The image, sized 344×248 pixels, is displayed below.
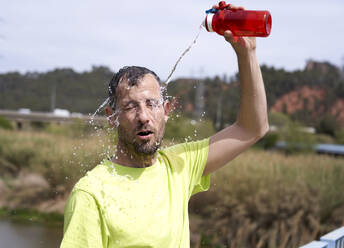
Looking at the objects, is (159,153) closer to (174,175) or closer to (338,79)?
(174,175)

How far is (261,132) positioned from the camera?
169cm

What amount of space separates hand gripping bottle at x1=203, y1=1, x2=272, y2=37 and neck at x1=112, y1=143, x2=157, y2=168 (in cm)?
50

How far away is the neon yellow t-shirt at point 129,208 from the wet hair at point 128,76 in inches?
9.2

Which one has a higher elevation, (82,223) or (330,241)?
(82,223)

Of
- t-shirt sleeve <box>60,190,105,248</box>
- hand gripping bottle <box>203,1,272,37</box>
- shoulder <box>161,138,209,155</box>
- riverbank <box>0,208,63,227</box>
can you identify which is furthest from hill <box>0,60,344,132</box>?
t-shirt sleeve <box>60,190,105,248</box>

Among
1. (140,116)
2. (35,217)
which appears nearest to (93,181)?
(140,116)

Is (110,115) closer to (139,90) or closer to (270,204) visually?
(139,90)

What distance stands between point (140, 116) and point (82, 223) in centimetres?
39

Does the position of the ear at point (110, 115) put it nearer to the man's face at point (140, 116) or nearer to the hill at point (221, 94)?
the man's face at point (140, 116)

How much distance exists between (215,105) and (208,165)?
23.5 metres

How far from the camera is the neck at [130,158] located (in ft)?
4.78

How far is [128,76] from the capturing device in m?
1.50

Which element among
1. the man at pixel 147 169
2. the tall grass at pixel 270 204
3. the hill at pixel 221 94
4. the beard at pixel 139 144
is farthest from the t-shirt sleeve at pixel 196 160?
the hill at pixel 221 94

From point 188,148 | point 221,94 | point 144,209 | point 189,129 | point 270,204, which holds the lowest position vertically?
point 270,204
